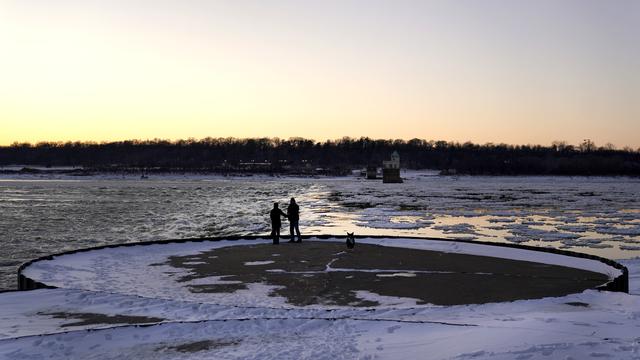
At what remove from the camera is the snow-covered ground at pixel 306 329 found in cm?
865

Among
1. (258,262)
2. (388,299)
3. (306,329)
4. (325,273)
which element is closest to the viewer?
(306,329)

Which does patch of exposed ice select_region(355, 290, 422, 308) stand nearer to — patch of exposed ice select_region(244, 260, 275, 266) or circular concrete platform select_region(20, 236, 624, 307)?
circular concrete platform select_region(20, 236, 624, 307)

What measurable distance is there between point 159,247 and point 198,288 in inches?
272

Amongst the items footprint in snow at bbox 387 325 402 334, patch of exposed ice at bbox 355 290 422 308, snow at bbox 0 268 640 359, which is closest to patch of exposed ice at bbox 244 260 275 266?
patch of exposed ice at bbox 355 290 422 308

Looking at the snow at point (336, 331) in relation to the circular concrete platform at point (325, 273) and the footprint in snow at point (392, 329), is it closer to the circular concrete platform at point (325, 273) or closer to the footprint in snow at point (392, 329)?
the footprint in snow at point (392, 329)

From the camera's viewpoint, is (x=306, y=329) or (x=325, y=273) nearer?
(x=306, y=329)

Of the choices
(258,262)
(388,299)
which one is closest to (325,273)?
(258,262)

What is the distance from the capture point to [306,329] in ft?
31.9

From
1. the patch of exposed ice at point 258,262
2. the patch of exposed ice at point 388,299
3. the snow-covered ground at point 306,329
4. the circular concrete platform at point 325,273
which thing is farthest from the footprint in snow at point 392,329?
the patch of exposed ice at point 258,262

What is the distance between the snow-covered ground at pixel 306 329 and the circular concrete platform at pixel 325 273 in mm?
514

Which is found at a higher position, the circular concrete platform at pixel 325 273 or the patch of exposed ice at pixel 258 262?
the patch of exposed ice at pixel 258 262

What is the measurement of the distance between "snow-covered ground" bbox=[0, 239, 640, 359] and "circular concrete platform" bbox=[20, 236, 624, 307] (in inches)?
20.2

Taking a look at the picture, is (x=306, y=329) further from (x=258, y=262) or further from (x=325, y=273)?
(x=258, y=262)

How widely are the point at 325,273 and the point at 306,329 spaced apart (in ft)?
15.9
